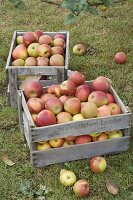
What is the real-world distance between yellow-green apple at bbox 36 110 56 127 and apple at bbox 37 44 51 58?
97 cm

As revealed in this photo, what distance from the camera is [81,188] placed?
3480mm

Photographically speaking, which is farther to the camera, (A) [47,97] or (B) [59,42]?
(B) [59,42]

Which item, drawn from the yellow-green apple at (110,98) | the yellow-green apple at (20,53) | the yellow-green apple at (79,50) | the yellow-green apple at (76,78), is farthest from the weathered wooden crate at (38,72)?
the yellow-green apple at (79,50)

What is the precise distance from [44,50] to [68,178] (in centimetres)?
146

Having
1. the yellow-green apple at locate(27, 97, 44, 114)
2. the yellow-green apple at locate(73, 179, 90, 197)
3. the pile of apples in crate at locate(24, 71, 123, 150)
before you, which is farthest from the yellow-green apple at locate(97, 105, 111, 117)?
the yellow-green apple at locate(73, 179, 90, 197)

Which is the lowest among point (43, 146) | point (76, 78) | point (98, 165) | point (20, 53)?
point (98, 165)

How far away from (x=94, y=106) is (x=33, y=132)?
58 cm

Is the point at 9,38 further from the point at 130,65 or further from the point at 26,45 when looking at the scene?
the point at 130,65

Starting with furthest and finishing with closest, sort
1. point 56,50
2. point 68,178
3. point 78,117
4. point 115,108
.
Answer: point 56,50 → point 115,108 → point 78,117 → point 68,178

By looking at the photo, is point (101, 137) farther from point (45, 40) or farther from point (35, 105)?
point (45, 40)

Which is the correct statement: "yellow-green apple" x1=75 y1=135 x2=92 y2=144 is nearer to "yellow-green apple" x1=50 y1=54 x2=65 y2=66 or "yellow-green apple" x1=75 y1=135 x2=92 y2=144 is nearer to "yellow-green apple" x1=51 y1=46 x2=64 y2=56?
"yellow-green apple" x1=50 y1=54 x2=65 y2=66

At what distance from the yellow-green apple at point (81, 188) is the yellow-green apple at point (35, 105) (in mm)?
721

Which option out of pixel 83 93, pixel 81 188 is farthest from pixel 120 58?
pixel 81 188

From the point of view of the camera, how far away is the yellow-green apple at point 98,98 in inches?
149
